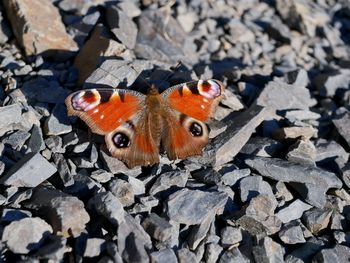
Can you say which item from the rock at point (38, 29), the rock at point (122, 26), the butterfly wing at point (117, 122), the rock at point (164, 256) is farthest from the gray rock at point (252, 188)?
the rock at point (38, 29)

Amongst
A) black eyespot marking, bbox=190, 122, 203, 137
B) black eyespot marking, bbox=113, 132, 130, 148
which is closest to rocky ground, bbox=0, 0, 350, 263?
black eyespot marking, bbox=113, 132, 130, 148

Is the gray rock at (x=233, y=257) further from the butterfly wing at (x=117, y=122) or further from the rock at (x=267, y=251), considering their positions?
the butterfly wing at (x=117, y=122)

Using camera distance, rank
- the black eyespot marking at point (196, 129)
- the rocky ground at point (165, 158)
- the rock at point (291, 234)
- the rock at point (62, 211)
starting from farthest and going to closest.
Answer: the black eyespot marking at point (196, 129) → the rock at point (291, 234) → the rocky ground at point (165, 158) → the rock at point (62, 211)

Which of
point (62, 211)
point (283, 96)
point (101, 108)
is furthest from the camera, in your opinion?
point (283, 96)

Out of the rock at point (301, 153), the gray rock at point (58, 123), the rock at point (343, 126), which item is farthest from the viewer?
the rock at point (343, 126)

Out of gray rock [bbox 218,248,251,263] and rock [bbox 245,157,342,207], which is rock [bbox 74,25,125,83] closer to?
rock [bbox 245,157,342,207]

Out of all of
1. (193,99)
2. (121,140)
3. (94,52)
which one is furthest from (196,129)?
(94,52)

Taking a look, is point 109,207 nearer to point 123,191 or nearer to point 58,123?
point 123,191

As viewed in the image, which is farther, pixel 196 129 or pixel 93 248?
pixel 196 129
